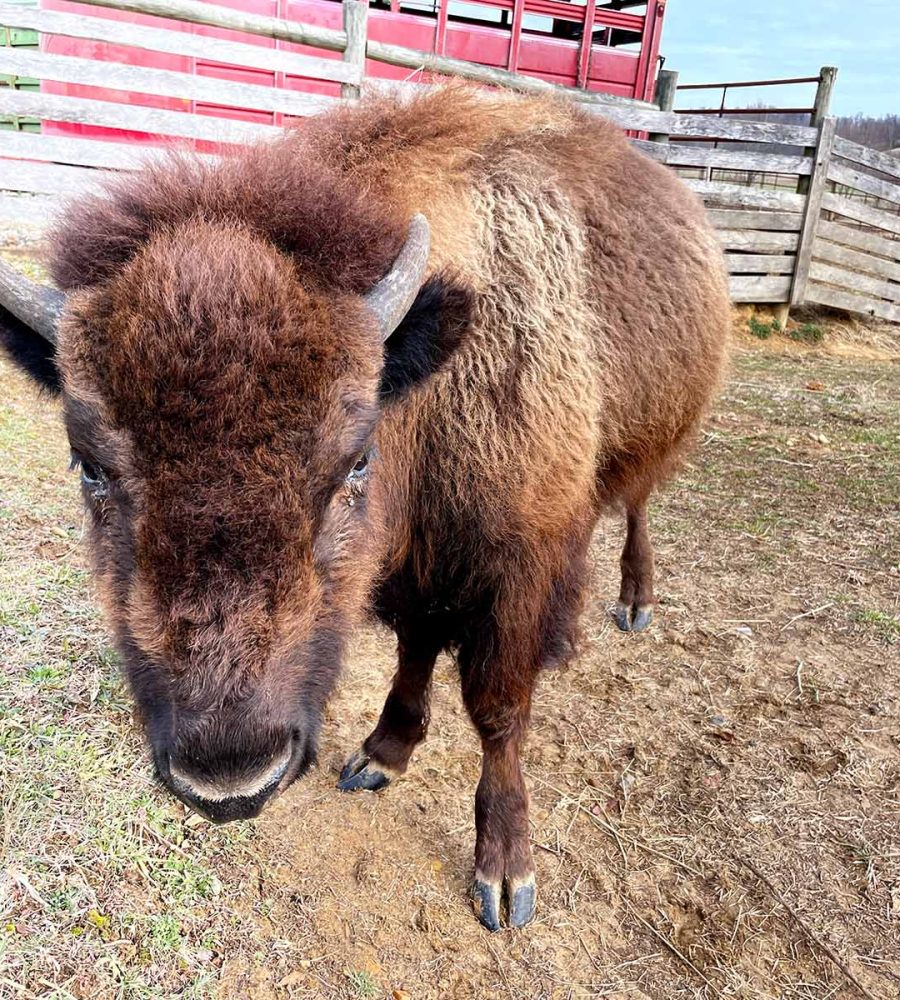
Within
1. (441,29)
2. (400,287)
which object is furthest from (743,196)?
(400,287)

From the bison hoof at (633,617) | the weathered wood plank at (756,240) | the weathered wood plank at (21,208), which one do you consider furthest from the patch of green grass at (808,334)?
the weathered wood plank at (21,208)

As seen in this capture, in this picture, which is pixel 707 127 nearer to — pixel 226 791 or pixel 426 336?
pixel 426 336

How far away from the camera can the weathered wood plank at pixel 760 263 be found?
1260 centimetres

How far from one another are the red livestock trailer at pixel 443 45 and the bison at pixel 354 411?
709 centimetres

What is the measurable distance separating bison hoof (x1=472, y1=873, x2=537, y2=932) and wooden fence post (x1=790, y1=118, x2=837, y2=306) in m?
12.3

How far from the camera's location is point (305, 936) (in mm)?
2791

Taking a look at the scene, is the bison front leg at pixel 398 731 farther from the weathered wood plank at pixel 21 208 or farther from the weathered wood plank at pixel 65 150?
the weathered wood plank at pixel 21 208

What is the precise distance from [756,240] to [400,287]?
12200mm

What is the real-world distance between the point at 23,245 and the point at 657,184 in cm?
661

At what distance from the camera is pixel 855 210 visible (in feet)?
42.7

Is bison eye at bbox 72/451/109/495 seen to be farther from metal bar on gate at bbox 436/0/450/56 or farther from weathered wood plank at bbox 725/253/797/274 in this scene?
weathered wood plank at bbox 725/253/797/274

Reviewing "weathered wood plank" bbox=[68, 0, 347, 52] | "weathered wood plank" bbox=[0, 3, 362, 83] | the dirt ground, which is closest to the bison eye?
the dirt ground

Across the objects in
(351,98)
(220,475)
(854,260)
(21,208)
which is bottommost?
(220,475)

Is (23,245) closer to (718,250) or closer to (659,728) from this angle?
(718,250)
